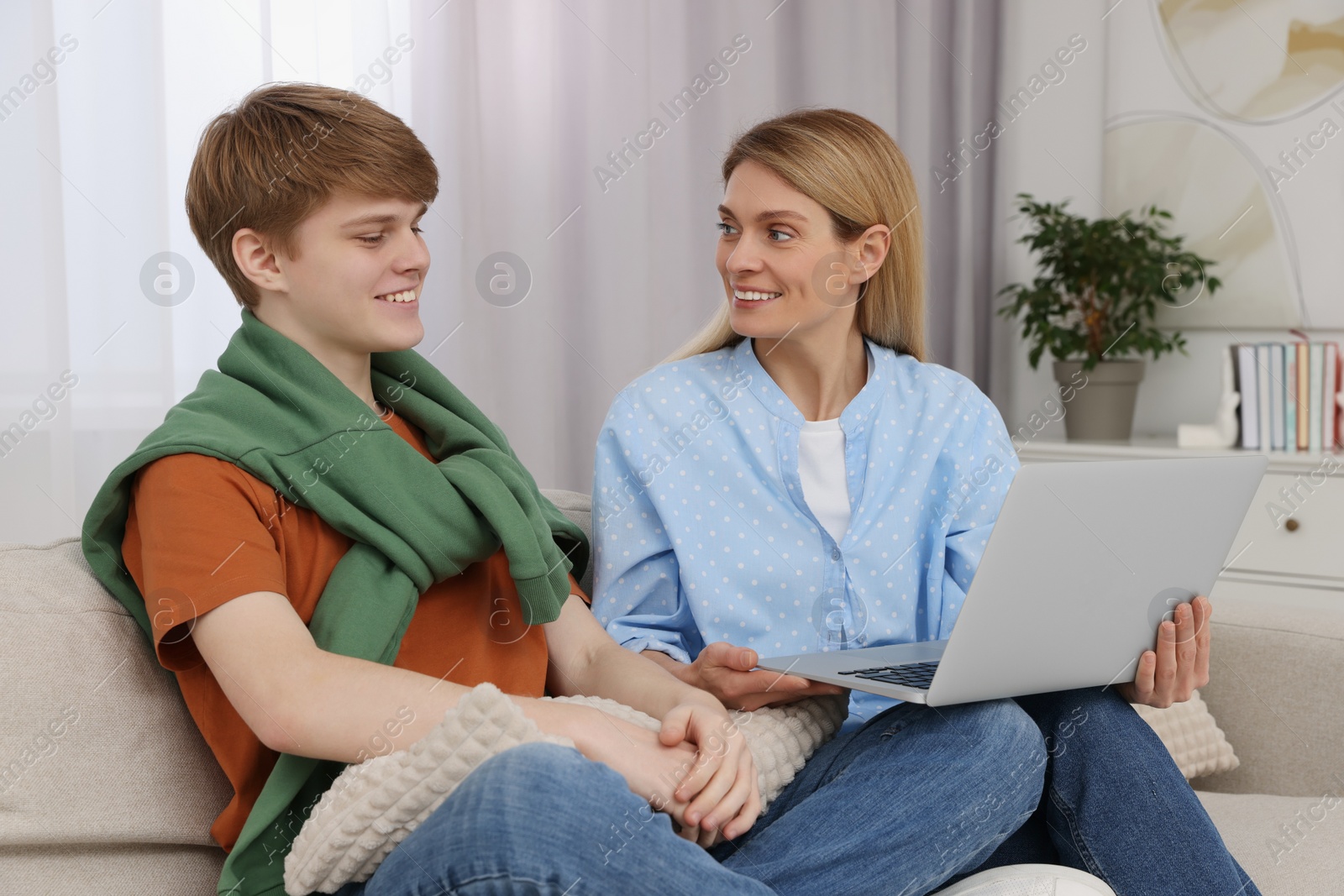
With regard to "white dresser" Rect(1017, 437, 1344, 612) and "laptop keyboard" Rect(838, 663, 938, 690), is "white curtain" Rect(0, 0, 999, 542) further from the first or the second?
"laptop keyboard" Rect(838, 663, 938, 690)

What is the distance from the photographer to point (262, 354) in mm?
1078

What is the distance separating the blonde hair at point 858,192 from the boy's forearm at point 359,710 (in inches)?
28.4

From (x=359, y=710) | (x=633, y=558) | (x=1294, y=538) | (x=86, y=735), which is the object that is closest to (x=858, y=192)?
(x=633, y=558)

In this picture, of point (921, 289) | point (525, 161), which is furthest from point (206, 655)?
point (525, 161)

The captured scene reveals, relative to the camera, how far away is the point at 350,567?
1026 millimetres

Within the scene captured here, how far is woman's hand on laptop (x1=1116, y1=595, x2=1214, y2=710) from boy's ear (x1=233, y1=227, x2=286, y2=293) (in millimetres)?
876

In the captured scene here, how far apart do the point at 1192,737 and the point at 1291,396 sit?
145 cm

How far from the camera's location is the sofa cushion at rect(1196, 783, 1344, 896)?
1181mm

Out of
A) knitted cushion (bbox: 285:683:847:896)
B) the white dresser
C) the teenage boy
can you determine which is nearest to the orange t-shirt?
the teenage boy

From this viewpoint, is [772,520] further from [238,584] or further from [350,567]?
[238,584]

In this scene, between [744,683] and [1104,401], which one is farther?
[1104,401]

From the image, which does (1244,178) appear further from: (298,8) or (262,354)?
(262,354)

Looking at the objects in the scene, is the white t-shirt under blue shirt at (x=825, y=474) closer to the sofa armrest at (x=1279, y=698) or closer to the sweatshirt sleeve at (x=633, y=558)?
the sweatshirt sleeve at (x=633, y=558)

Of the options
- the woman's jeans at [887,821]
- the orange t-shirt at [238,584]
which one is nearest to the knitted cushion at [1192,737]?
the woman's jeans at [887,821]
